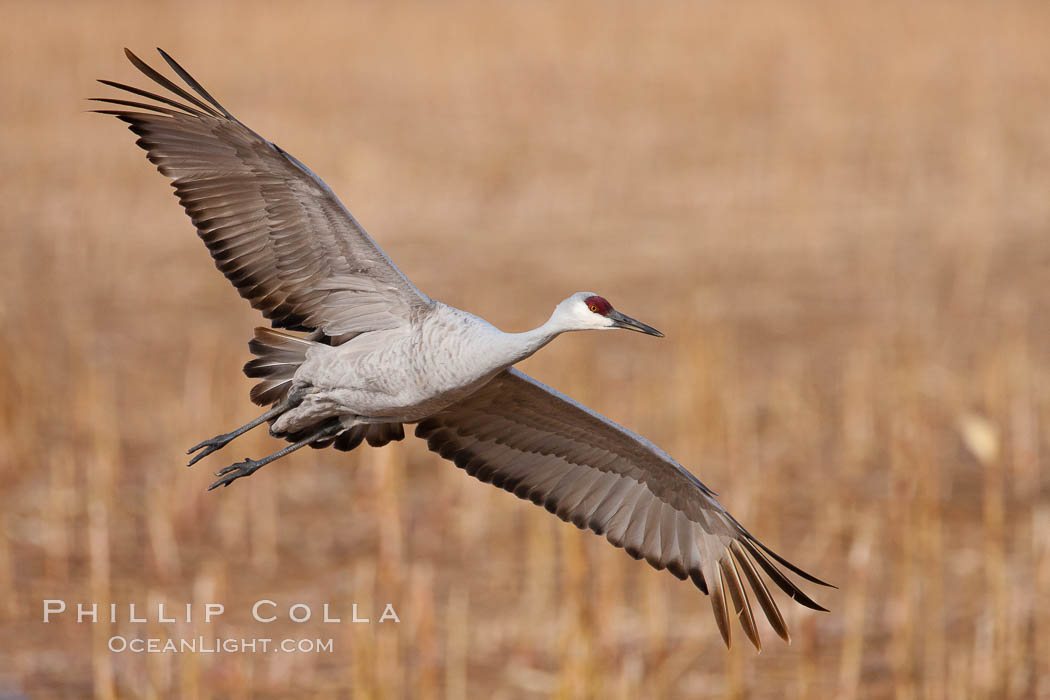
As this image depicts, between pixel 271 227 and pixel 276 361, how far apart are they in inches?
21.9

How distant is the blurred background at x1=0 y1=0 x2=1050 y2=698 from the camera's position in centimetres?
855

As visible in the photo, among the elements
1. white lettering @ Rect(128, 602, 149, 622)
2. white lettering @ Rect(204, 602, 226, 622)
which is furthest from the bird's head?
white lettering @ Rect(128, 602, 149, 622)

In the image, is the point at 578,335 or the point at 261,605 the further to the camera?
the point at 578,335

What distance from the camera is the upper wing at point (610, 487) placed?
22.6ft

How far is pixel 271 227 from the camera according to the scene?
6207 millimetres

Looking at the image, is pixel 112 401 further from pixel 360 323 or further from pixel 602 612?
pixel 360 323

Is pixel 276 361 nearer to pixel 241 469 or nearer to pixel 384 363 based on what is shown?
pixel 241 469

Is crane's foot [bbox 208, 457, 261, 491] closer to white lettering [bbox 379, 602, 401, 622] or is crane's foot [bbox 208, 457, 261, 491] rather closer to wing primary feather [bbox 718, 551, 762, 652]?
white lettering [bbox 379, 602, 401, 622]

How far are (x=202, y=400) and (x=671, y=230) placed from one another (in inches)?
250

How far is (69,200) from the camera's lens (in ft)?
51.2

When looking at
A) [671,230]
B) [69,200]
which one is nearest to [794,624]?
[671,230]

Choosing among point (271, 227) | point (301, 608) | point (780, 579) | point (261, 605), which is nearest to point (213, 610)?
point (261, 605)

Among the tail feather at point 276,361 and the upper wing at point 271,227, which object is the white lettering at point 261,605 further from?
the upper wing at point 271,227

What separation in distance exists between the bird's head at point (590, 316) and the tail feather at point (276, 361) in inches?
47.0
